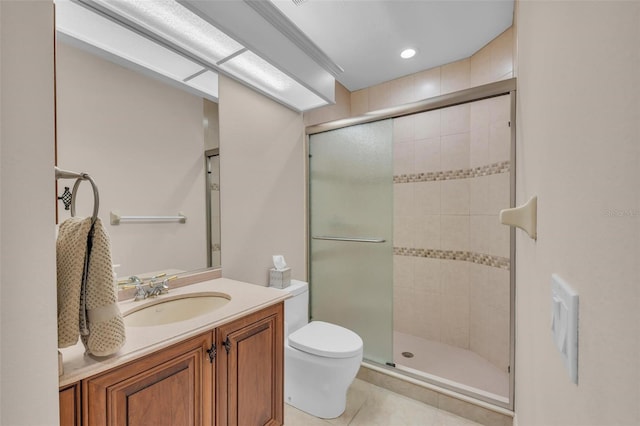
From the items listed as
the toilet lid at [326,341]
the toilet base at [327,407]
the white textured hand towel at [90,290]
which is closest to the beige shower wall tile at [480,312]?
the toilet lid at [326,341]

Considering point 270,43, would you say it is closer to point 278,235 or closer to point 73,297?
point 278,235

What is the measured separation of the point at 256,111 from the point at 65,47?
3.26ft

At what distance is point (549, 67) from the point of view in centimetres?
51

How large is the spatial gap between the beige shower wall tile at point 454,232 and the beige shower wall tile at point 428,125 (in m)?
0.77

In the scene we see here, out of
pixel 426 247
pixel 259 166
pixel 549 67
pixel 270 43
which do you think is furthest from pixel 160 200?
pixel 426 247

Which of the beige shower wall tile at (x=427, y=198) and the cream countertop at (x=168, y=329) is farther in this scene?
the beige shower wall tile at (x=427, y=198)

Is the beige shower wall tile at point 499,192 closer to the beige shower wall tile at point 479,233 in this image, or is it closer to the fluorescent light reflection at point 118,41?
the beige shower wall tile at point 479,233

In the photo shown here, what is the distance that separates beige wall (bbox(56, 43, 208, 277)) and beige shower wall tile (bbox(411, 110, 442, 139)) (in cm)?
189

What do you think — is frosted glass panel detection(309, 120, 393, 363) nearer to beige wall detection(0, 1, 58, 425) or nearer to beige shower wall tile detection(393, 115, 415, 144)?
beige shower wall tile detection(393, 115, 415, 144)

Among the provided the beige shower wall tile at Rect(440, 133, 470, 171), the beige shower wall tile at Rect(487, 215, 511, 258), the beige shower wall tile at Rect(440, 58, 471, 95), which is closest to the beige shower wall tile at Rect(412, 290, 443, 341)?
the beige shower wall tile at Rect(487, 215, 511, 258)

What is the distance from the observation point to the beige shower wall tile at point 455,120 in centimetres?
231

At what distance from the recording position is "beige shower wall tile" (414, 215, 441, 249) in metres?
2.45

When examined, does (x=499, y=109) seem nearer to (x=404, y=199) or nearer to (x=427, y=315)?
(x=404, y=199)

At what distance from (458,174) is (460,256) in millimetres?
711
